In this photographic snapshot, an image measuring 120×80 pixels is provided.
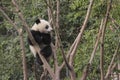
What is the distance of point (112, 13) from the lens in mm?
3352

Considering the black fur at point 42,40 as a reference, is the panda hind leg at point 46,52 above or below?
below

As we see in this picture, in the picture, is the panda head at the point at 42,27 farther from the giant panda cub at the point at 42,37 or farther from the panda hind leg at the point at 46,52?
the panda hind leg at the point at 46,52

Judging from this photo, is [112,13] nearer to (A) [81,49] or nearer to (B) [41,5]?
(A) [81,49]

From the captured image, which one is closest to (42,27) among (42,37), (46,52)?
(42,37)

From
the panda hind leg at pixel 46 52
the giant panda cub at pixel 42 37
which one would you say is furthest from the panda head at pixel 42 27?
the panda hind leg at pixel 46 52

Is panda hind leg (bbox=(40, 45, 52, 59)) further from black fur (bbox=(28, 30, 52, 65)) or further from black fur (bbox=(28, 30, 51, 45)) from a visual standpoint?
black fur (bbox=(28, 30, 51, 45))

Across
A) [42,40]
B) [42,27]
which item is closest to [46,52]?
[42,40]

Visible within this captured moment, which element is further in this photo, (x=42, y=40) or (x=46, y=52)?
(x=42, y=40)

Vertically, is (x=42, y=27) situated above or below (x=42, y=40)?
above

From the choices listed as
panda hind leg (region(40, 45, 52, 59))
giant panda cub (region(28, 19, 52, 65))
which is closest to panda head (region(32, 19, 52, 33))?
giant panda cub (region(28, 19, 52, 65))

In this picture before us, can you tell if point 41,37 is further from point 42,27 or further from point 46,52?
point 46,52

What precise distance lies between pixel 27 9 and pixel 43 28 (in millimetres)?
2287

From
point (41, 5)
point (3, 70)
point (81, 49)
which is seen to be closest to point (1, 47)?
point (3, 70)

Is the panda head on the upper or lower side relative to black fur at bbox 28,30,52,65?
upper
